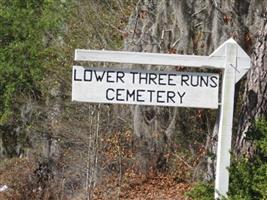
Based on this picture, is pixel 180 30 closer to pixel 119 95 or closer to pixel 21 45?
pixel 119 95

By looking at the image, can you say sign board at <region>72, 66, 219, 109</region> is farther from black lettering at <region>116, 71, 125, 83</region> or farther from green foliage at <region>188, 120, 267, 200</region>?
green foliage at <region>188, 120, 267, 200</region>

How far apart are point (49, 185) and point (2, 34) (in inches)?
291

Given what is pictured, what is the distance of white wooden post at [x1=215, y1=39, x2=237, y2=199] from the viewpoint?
16.3 ft

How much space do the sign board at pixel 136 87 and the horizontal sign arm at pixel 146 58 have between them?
0.25 feet

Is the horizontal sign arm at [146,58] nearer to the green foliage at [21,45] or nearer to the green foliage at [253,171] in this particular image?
the green foliage at [253,171]

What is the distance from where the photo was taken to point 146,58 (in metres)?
4.97

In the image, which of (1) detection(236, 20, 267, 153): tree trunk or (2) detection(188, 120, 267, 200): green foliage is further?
(1) detection(236, 20, 267, 153): tree trunk

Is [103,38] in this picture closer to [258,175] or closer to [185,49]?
[185,49]

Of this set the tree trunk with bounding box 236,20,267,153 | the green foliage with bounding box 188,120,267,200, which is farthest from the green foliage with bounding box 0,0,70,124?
the green foliage with bounding box 188,120,267,200

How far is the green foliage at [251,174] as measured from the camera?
491 centimetres

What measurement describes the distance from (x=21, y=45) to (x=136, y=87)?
40.5 feet

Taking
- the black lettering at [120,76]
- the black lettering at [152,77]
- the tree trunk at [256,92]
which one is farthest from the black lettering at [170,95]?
the tree trunk at [256,92]

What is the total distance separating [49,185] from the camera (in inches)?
443

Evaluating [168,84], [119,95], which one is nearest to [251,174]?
[168,84]
